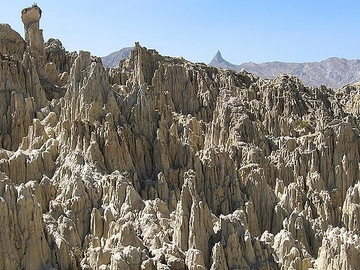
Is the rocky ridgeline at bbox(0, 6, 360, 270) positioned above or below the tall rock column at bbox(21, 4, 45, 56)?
below

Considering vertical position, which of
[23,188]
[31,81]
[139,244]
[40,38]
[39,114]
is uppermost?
[40,38]

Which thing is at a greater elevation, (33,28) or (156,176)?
(33,28)

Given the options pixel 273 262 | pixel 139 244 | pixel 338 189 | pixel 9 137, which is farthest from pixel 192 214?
pixel 338 189

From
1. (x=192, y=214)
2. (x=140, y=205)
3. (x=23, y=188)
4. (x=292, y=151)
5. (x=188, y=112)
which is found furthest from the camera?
(x=188, y=112)

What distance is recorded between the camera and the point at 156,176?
3578cm

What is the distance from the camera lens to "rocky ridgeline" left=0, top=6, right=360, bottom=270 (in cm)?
2444

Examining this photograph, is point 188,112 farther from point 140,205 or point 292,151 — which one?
point 140,205

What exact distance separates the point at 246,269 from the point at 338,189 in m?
23.2

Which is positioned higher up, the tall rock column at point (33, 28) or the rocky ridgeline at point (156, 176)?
the tall rock column at point (33, 28)

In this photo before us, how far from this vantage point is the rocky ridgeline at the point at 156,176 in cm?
2444

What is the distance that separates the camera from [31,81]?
47.5m

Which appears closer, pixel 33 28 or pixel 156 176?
pixel 156 176

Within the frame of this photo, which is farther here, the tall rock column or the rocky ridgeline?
the tall rock column

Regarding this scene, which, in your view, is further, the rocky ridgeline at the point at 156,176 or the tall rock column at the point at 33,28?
the tall rock column at the point at 33,28
